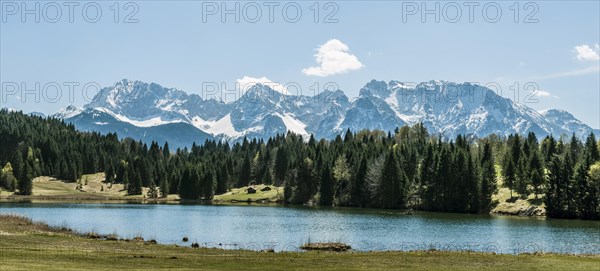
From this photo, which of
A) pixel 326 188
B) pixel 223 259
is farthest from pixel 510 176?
pixel 223 259

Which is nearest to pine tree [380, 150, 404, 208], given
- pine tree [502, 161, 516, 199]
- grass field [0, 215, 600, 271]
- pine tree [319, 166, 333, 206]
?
pine tree [319, 166, 333, 206]

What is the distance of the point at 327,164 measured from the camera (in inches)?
7500

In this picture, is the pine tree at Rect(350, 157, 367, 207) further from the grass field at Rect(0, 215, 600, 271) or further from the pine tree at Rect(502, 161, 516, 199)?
the grass field at Rect(0, 215, 600, 271)

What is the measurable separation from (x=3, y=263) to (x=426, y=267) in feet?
92.4

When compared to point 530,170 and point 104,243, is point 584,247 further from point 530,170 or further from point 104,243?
point 530,170

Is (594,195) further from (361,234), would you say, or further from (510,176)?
(361,234)

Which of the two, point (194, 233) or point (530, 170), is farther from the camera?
point (530, 170)

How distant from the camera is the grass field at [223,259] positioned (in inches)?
1617

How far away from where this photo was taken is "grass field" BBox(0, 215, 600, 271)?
4106 centimetres

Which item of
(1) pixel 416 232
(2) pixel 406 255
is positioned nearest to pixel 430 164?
→ (1) pixel 416 232

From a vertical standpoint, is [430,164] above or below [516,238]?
above

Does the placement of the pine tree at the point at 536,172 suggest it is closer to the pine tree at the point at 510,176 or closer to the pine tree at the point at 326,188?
the pine tree at the point at 510,176

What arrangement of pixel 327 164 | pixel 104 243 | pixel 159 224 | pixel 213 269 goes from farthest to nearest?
pixel 327 164, pixel 159 224, pixel 104 243, pixel 213 269

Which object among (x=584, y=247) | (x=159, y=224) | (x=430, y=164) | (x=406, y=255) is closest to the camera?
(x=406, y=255)
